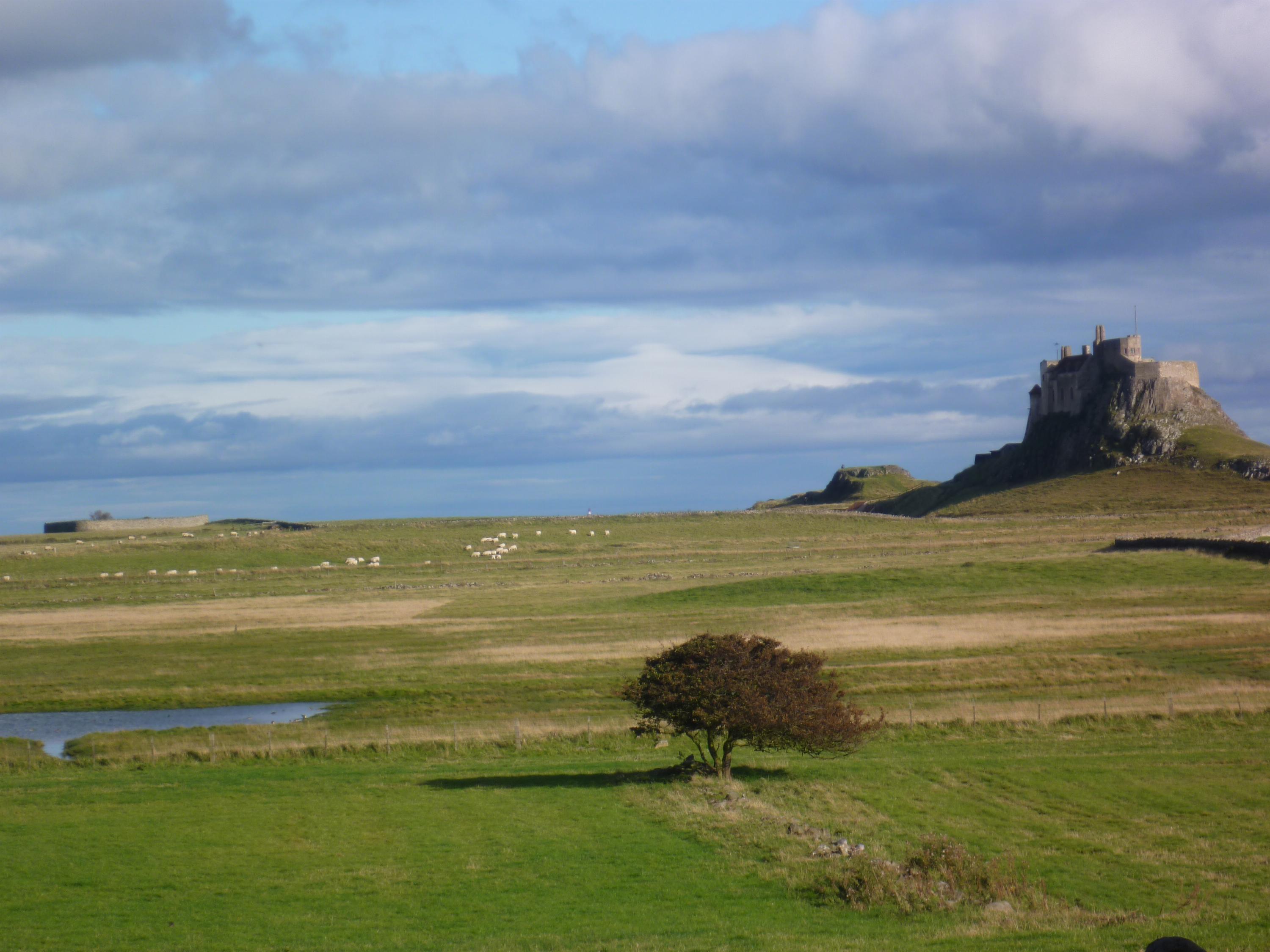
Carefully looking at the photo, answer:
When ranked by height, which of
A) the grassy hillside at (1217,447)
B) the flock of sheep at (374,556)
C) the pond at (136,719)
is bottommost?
the pond at (136,719)

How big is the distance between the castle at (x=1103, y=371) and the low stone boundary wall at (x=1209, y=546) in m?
99.3

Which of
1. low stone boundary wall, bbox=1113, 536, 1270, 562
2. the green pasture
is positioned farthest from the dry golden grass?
low stone boundary wall, bbox=1113, 536, 1270, 562

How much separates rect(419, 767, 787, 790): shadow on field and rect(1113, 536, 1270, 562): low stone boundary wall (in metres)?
59.8

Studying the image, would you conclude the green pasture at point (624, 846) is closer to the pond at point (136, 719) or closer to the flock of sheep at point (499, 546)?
the pond at point (136, 719)

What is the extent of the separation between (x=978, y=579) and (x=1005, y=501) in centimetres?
9189

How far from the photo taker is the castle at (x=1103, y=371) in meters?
183

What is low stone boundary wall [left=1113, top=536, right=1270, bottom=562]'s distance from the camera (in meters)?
76.2

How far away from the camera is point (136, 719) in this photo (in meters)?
42.6

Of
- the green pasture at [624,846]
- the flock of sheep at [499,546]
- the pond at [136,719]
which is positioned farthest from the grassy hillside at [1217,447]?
the pond at [136,719]

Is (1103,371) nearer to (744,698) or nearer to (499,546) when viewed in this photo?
(499,546)

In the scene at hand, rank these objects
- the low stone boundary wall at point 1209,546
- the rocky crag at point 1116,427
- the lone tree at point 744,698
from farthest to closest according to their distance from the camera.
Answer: the rocky crag at point 1116,427
the low stone boundary wall at point 1209,546
the lone tree at point 744,698

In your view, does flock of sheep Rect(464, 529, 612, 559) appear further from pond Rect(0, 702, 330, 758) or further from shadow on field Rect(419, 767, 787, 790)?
shadow on field Rect(419, 767, 787, 790)

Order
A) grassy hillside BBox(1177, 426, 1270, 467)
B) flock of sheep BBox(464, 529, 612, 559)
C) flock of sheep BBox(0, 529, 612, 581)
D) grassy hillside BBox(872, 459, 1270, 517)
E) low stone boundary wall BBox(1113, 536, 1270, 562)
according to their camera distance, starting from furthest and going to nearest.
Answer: grassy hillside BBox(1177, 426, 1270, 467), grassy hillside BBox(872, 459, 1270, 517), flock of sheep BBox(464, 529, 612, 559), flock of sheep BBox(0, 529, 612, 581), low stone boundary wall BBox(1113, 536, 1270, 562)

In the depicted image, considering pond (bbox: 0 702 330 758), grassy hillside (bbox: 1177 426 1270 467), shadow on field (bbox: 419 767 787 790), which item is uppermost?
grassy hillside (bbox: 1177 426 1270 467)
